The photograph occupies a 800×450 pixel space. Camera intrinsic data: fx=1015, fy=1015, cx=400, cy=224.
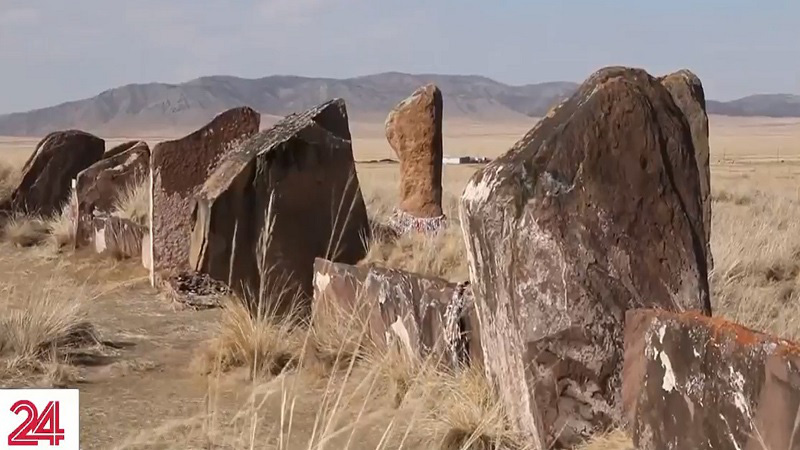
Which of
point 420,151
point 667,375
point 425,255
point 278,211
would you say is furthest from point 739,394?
point 420,151

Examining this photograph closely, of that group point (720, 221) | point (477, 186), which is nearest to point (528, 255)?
point (477, 186)

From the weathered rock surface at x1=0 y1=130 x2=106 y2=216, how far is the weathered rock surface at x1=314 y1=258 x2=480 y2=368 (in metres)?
9.14

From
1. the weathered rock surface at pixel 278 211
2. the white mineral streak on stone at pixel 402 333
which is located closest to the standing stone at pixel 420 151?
the weathered rock surface at pixel 278 211

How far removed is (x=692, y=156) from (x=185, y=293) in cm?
442

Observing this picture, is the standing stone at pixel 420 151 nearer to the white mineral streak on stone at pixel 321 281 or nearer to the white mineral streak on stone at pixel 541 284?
the white mineral streak on stone at pixel 321 281

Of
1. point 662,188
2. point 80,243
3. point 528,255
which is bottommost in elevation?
point 80,243

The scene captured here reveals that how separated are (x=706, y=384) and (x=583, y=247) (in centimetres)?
90

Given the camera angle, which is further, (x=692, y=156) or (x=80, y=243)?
(x=80, y=243)

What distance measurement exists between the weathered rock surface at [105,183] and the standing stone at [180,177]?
231cm

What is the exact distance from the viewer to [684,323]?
2.98 m

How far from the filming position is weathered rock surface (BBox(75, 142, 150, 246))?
1084 centimetres

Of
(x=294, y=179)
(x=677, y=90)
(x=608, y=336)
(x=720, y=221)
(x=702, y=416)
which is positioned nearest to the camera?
(x=702, y=416)

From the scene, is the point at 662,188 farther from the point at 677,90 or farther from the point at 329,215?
the point at 677,90

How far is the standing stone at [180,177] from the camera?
28.1 ft
